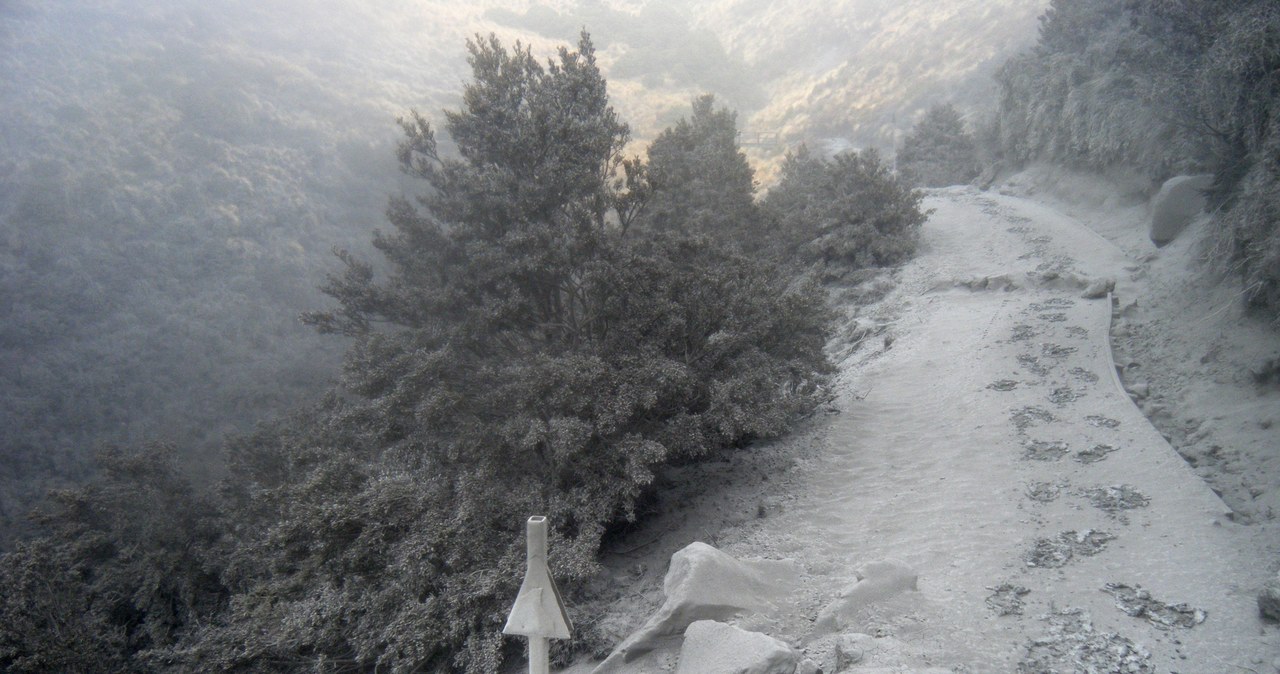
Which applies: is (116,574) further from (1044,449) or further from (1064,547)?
(1044,449)

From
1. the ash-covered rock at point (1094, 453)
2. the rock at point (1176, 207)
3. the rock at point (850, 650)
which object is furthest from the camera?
the rock at point (1176, 207)

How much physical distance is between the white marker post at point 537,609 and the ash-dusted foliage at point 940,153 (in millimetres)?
27234

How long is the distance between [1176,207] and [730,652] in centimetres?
1421

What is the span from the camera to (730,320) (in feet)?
30.9

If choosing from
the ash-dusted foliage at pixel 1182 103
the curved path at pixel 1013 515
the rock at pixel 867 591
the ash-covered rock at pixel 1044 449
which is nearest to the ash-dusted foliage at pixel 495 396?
the curved path at pixel 1013 515

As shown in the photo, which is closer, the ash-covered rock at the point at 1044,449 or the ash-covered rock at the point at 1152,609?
the ash-covered rock at the point at 1152,609

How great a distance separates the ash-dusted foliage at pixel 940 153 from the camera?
27.6m

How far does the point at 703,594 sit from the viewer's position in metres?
5.54

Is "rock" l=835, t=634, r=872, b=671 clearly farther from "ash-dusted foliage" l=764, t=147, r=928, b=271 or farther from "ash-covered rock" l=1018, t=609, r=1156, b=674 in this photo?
"ash-dusted foliage" l=764, t=147, r=928, b=271

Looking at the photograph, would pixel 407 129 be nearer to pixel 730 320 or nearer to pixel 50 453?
pixel 730 320

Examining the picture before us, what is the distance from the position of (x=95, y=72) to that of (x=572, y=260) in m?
26.3

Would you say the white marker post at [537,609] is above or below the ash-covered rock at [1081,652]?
above

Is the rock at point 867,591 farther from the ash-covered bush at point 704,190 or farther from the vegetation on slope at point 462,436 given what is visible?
the ash-covered bush at point 704,190

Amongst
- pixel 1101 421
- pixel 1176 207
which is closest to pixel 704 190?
pixel 1176 207
